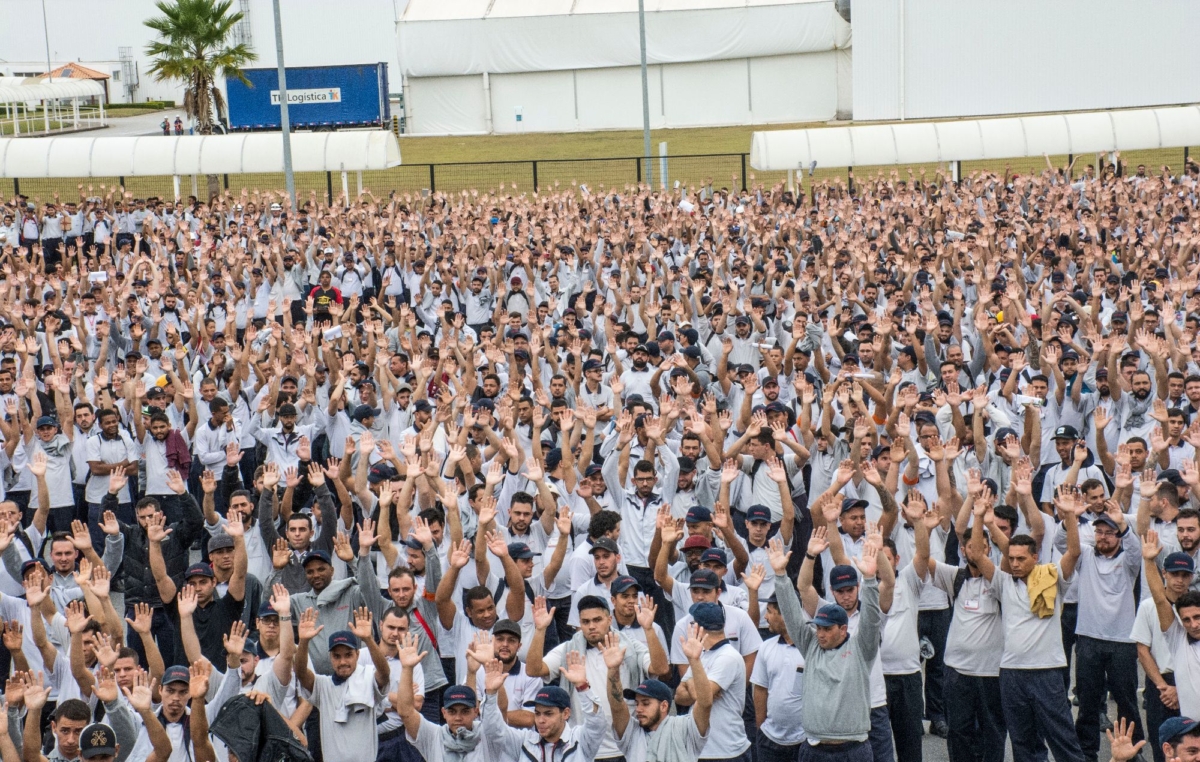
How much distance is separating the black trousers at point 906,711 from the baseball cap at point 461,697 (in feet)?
8.20

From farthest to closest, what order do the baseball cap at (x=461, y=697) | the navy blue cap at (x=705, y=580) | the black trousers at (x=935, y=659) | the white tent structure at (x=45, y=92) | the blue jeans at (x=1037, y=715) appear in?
the white tent structure at (x=45, y=92)
the black trousers at (x=935, y=659)
the blue jeans at (x=1037, y=715)
the navy blue cap at (x=705, y=580)
the baseball cap at (x=461, y=697)

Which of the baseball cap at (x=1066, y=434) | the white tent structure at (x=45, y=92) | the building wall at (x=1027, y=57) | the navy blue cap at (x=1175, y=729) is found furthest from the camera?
the white tent structure at (x=45, y=92)

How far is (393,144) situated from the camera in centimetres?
2995

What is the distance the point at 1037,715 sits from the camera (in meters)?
7.40

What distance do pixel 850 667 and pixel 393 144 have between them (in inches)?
979

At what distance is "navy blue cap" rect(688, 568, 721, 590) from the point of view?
708cm

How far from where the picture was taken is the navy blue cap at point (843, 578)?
7023mm

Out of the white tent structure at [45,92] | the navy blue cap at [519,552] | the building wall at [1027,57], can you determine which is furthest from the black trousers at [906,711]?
the white tent structure at [45,92]

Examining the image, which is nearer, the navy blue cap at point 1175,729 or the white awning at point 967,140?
the navy blue cap at point 1175,729

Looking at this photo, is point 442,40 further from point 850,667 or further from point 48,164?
point 850,667

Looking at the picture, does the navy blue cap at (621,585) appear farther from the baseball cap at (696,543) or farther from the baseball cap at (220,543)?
the baseball cap at (220,543)

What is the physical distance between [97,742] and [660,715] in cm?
258

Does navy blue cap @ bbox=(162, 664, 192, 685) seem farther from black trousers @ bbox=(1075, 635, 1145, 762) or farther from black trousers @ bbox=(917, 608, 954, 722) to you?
black trousers @ bbox=(1075, 635, 1145, 762)

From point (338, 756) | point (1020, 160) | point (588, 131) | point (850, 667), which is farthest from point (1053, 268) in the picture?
point (588, 131)
